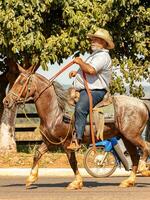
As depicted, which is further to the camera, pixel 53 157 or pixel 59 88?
pixel 53 157

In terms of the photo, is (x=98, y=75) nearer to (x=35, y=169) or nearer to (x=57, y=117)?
(x=57, y=117)

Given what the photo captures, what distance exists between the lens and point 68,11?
17.4 m

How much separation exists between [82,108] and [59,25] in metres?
8.21

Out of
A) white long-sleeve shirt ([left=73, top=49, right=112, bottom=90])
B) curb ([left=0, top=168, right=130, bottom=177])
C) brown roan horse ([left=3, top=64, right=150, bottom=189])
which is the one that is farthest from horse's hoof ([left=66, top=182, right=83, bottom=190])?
curb ([left=0, top=168, right=130, bottom=177])

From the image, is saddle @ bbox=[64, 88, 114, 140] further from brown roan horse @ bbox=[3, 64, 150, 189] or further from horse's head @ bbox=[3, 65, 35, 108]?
horse's head @ bbox=[3, 65, 35, 108]

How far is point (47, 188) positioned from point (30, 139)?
530 inches

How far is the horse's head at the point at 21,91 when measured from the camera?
35.0ft

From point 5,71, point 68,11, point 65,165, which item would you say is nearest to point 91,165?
point 65,165

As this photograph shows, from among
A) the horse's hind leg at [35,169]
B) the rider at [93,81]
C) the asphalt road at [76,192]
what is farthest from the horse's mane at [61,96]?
the asphalt road at [76,192]

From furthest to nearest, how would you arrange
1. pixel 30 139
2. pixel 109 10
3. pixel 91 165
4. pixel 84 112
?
pixel 30 139 < pixel 109 10 < pixel 91 165 < pixel 84 112

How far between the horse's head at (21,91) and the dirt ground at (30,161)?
5.84 m

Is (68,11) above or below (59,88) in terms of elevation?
above

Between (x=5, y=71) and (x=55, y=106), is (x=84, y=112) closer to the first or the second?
(x=55, y=106)

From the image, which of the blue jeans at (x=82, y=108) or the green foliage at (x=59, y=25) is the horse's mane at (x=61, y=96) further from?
the green foliage at (x=59, y=25)
